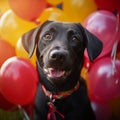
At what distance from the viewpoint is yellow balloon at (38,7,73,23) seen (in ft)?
9.63

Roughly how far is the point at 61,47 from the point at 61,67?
13 cm

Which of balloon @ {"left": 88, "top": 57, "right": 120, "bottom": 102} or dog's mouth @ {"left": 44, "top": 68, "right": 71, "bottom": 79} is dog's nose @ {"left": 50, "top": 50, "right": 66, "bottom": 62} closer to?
dog's mouth @ {"left": 44, "top": 68, "right": 71, "bottom": 79}

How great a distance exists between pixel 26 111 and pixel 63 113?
0.48m

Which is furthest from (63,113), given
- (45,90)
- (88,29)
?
(88,29)

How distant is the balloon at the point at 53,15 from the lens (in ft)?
9.63

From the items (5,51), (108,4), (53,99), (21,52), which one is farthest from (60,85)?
(108,4)

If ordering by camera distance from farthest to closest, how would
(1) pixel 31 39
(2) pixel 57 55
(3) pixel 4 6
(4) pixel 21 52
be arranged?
(3) pixel 4 6 < (4) pixel 21 52 < (1) pixel 31 39 < (2) pixel 57 55

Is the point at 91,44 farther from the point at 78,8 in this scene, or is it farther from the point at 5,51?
the point at 5,51

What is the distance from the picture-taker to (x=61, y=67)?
245cm

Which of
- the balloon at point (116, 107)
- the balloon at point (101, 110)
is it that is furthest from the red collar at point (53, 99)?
the balloon at point (116, 107)

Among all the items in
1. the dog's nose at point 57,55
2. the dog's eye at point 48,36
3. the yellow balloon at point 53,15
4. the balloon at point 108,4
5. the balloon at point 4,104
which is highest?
the dog's eye at point 48,36

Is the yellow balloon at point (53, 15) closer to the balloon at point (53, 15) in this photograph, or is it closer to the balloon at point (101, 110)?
the balloon at point (53, 15)

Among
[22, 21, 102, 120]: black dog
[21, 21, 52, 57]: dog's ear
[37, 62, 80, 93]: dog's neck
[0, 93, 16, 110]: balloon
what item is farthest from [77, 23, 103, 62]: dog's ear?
[0, 93, 16, 110]: balloon

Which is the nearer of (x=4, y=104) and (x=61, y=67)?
(x=61, y=67)
